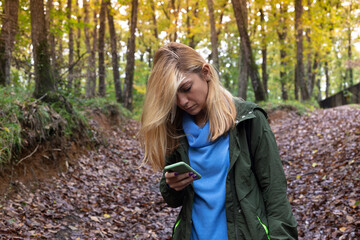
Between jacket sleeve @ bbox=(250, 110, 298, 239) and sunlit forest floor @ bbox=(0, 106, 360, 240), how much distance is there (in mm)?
3559

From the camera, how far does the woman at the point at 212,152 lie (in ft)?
6.62

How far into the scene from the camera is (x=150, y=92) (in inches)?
92.5

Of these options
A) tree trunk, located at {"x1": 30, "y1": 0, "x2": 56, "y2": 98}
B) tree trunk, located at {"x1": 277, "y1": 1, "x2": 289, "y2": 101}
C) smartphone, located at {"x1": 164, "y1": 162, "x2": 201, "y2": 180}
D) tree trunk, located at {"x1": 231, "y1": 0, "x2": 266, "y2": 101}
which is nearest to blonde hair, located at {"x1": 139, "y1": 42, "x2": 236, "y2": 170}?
smartphone, located at {"x1": 164, "y1": 162, "x2": 201, "y2": 180}

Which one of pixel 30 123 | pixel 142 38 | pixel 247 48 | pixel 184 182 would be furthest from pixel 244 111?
pixel 142 38

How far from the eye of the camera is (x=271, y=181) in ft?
6.72

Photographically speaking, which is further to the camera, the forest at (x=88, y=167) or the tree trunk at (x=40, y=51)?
the tree trunk at (x=40, y=51)

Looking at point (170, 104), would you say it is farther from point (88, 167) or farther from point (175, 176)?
point (88, 167)

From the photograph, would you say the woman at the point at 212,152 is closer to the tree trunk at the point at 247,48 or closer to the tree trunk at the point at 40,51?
the tree trunk at the point at 40,51

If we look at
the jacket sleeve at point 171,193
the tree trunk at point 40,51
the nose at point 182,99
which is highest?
the tree trunk at point 40,51

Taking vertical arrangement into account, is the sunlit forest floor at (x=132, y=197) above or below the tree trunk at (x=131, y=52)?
below

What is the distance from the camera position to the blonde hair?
2205 millimetres

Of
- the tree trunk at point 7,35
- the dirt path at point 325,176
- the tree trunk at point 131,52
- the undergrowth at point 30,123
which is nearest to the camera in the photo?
the dirt path at point 325,176

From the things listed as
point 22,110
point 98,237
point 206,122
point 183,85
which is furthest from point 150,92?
point 22,110

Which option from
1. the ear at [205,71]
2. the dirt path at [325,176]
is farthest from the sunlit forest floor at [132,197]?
the ear at [205,71]
